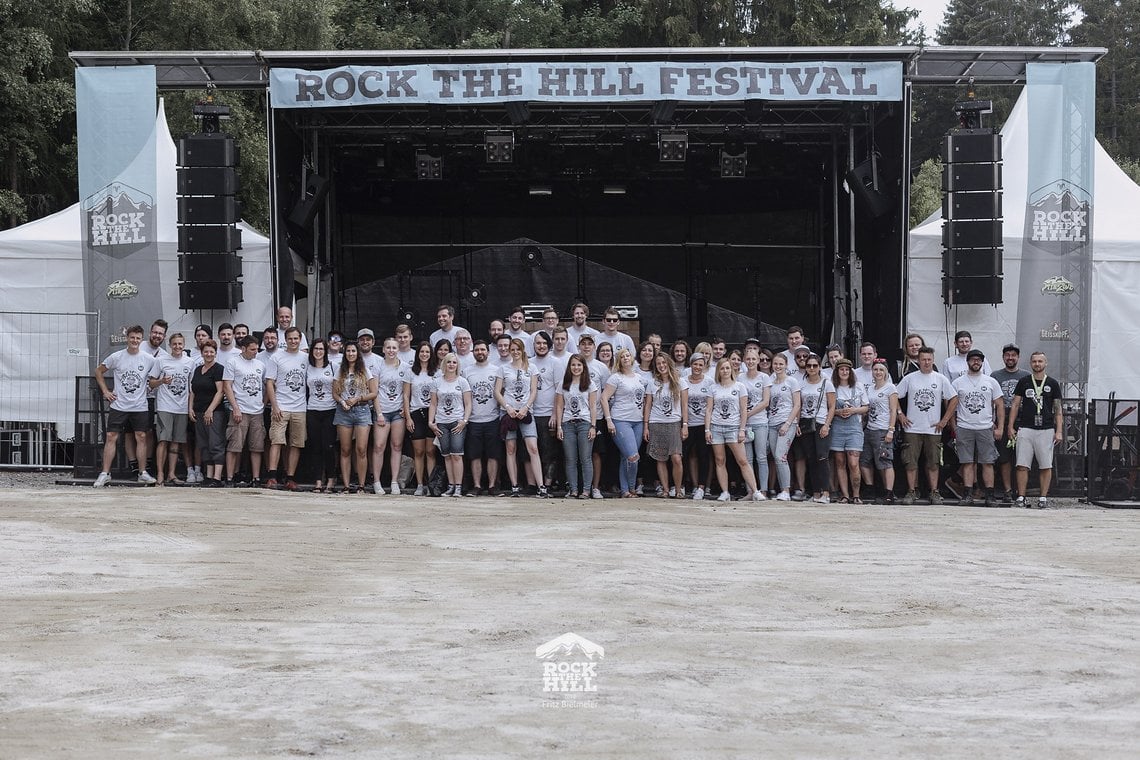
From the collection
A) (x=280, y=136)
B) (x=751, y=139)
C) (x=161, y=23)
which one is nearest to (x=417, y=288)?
(x=280, y=136)

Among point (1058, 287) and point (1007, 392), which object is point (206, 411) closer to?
point (1007, 392)

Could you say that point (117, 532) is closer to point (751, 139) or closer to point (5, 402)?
point (5, 402)

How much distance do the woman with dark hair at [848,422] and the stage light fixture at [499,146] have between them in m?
4.96

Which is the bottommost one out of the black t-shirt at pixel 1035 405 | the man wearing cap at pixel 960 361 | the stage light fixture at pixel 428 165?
the black t-shirt at pixel 1035 405

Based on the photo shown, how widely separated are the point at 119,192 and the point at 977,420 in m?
9.07

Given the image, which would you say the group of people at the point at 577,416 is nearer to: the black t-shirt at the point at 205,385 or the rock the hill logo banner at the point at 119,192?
the black t-shirt at the point at 205,385

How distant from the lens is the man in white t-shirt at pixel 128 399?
39.0 ft

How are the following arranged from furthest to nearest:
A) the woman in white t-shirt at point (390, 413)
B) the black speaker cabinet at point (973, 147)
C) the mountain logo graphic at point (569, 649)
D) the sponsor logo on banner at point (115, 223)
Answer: the sponsor logo on banner at point (115, 223)
the black speaker cabinet at point (973, 147)
the woman in white t-shirt at point (390, 413)
the mountain logo graphic at point (569, 649)

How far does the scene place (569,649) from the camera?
5.43 metres

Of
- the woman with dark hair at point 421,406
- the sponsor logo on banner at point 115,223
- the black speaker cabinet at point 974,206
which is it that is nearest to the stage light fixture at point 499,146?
the woman with dark hair at point 421,406

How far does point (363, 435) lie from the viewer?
11.7 meters

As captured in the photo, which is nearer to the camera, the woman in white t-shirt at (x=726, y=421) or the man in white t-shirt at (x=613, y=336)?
the woman in white t-shirt at (x=726, y=421)

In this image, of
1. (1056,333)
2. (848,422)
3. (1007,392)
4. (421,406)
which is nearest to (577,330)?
(421,406)

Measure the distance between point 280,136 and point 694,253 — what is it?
5905mm
